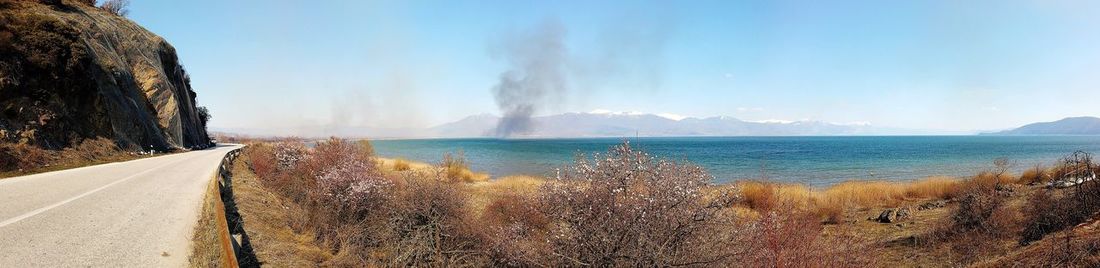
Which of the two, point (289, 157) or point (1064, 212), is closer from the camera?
point (1064, 212)

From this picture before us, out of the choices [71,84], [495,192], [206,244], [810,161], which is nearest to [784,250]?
[206,244]

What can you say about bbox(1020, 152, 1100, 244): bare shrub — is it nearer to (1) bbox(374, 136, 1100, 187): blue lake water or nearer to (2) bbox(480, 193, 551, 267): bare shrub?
(1) bbox(374, 136, 1100, 187): blue lake water

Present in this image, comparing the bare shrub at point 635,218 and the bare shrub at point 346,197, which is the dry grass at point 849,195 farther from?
the bare shrub at point 346,197

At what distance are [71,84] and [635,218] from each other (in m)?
31.9

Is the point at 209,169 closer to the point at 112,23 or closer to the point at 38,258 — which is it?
the point at 38,258

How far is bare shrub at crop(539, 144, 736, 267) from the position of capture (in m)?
5.90

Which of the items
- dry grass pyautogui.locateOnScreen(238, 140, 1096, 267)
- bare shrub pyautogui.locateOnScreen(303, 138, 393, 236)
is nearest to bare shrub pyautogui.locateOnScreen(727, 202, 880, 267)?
dry grass pyautogui.locateOnScreen(238, 140, 1096, 267)

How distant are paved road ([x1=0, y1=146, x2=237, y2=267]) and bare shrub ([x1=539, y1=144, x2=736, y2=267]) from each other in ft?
17.4

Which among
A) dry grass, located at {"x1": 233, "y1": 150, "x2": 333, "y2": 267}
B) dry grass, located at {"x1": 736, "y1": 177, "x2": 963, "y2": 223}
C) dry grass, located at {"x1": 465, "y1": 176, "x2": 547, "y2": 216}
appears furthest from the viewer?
dry grass, located at {"x1": 736, "y1": 177, "x2": 963, "y2": 223}

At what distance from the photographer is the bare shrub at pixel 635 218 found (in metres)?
5.90

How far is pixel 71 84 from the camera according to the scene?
81.9ft

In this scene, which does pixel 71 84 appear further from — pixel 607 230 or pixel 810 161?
pixel 810 161

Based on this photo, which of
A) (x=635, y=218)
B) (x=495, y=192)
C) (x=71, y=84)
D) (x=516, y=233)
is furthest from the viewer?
(x=71, y=84)

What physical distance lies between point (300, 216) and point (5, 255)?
498cm
